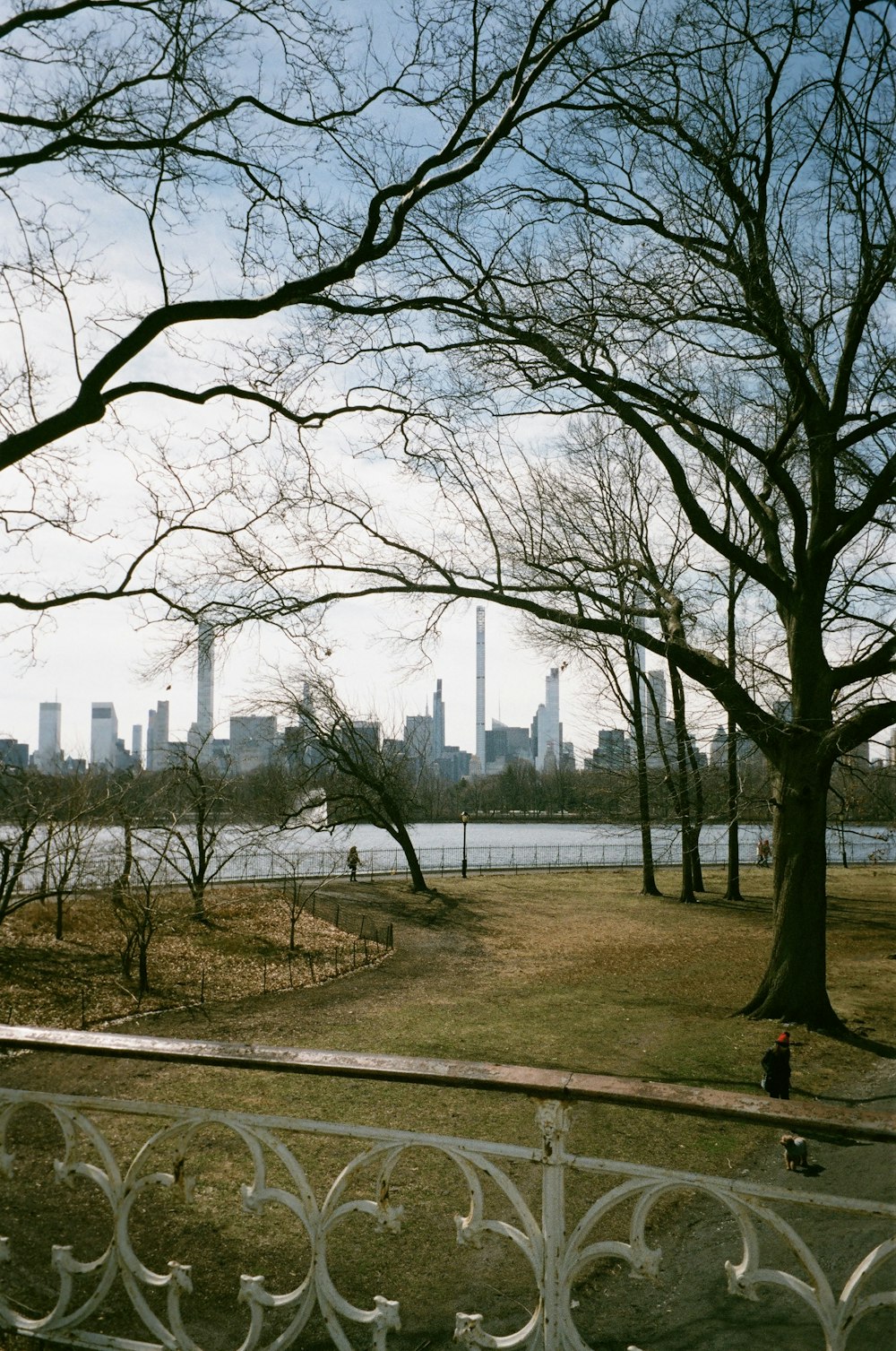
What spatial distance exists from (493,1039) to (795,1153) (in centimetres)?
589

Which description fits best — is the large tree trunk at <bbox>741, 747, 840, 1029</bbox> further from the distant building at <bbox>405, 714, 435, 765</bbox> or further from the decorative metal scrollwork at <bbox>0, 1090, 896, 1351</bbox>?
the distant building at <bbox>405, 714, 435, 765</bbox>

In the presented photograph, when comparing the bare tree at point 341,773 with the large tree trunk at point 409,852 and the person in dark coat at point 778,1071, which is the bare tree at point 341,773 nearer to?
the large tree trunk at point 409,852

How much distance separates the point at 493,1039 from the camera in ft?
43.7

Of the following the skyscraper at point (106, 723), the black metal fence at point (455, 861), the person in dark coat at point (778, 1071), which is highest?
the skyscraper at point (106, 723)

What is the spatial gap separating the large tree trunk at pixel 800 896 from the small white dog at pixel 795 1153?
5.21 metres

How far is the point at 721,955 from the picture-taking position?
2127cm

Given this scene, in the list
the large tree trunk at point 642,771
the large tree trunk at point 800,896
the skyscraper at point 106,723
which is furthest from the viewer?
the skyscraper at point 106,723

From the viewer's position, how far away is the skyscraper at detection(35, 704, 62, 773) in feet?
102

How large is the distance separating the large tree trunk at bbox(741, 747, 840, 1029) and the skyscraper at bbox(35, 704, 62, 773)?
22835mm

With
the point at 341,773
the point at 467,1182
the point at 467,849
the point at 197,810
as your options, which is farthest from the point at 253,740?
the point at 467,1182

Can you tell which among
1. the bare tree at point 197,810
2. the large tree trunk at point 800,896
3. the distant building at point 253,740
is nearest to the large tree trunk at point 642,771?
the large tree trunk at point 800,896

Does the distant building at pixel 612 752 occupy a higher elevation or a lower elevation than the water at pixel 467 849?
higher

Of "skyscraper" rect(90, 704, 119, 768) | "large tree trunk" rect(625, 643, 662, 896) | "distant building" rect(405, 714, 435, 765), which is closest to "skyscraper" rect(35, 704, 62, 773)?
"skyscraper" rect(90, 704, 119, 768)

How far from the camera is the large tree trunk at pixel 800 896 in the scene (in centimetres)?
1276
